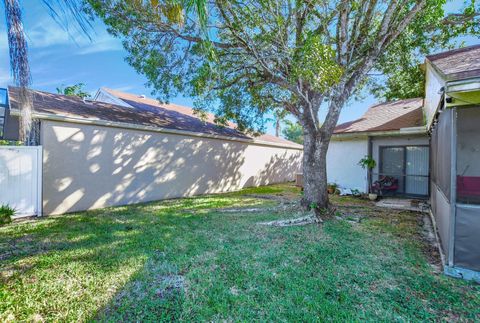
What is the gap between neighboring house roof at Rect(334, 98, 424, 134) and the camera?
32.0ft

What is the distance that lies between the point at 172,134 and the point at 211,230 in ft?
19.1

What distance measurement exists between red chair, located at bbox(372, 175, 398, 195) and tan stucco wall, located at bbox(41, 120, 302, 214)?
22.3 ft

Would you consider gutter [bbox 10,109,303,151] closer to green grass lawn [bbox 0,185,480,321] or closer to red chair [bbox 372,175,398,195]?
green grass lawn [bbox 0,185,480,321]

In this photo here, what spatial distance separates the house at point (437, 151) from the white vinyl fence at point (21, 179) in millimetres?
9584

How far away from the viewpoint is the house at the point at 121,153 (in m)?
7.36

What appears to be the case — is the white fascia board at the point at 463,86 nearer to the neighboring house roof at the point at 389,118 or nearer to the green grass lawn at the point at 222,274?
the green grass lawn at the point at 222,274

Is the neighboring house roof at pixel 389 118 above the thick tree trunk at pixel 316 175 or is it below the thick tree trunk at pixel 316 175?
above

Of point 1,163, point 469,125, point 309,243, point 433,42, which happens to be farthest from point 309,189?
point 1,163

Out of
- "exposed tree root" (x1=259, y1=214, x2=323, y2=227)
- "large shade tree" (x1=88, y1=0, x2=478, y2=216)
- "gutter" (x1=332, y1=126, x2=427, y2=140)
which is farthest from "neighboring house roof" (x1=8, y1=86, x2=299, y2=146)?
"exposed tree root" (x1=259, y1=214, x2=323, y2=227)

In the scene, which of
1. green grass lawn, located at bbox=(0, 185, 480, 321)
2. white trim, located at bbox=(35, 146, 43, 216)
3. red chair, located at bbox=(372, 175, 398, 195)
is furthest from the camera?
red chair, located at bbox=(372, 175, 398, 195)

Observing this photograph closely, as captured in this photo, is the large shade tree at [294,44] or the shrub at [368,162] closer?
the large shade tree at [294,44]

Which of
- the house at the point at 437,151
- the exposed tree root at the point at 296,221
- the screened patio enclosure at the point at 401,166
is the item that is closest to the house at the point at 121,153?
the exposed tree root at the point at 296,221

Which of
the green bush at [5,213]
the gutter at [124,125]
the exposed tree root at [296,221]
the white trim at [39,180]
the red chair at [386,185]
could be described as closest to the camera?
the green bush at [5,213]

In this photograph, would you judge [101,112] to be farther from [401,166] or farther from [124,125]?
[401,166]
